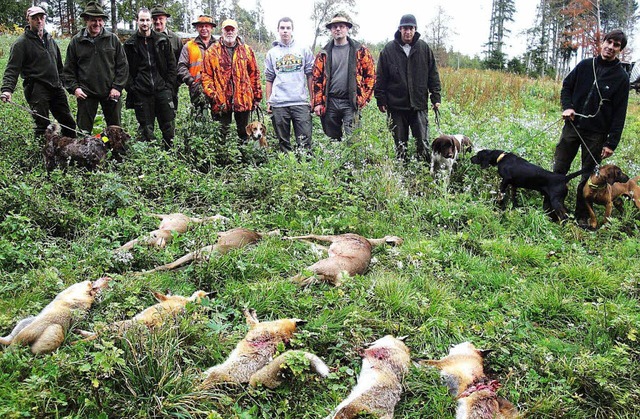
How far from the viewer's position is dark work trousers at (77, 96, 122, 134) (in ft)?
22.0

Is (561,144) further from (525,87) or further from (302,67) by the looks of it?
(525,87)

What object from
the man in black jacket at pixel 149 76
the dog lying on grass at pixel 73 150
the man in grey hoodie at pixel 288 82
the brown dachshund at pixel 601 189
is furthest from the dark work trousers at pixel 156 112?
the brown dachshund at pixel 601 189

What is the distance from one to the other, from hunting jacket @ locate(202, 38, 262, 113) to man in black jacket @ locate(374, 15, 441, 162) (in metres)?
1.97

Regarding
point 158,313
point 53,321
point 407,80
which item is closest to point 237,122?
point 407,80

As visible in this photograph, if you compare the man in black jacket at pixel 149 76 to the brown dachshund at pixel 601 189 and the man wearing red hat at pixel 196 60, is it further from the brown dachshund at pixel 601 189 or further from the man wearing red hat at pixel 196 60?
the brown dachshund at pixel 601 189

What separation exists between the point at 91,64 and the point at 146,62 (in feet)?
2.47

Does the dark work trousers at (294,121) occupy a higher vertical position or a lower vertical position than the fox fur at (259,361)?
higher

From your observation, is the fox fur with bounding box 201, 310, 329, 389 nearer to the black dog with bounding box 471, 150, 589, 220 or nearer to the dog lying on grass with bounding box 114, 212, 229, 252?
the dog lying on grass with bounding box 114, 212, 229, 252

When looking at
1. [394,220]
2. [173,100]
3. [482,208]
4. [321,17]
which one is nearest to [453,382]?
[394,220]

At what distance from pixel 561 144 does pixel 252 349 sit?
533cm

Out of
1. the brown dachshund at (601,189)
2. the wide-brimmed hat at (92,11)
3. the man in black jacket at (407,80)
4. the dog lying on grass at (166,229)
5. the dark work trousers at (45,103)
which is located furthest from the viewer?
the man in black jacket at (407,80)

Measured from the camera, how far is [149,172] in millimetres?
6047

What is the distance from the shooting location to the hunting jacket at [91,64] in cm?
649

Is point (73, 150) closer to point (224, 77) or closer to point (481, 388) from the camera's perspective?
point (224, 77)
